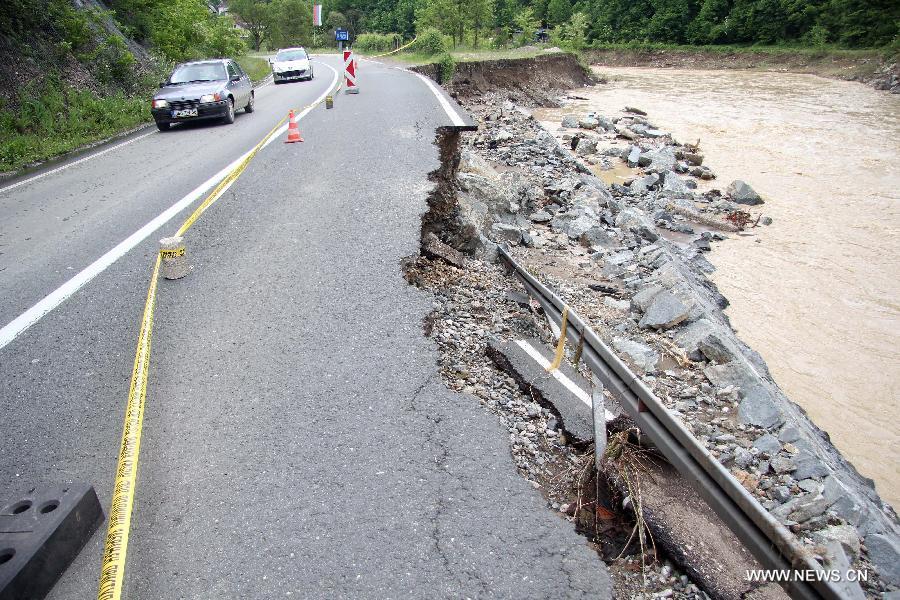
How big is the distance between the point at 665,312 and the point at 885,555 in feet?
11.3

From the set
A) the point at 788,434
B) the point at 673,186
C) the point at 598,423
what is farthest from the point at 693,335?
the point at 673,186

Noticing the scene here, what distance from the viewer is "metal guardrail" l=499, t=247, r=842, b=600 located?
2.12 meters

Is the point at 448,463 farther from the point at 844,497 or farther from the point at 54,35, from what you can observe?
the point at 54,35

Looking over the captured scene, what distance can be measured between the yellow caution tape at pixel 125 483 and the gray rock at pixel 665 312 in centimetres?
536

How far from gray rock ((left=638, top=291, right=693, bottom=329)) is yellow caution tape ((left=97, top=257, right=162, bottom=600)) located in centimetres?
536

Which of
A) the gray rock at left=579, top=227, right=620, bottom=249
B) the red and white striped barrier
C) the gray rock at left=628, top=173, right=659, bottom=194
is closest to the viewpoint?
the gray rock at left=579, top=227, right=620, bottom=249

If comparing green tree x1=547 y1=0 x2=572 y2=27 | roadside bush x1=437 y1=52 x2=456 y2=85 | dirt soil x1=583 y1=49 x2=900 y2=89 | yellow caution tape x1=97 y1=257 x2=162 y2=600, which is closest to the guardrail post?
yellow caution tape x1=97 y1=257 x2=162 y2=600

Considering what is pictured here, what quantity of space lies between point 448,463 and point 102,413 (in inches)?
92.8

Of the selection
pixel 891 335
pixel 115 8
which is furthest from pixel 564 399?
pixel 115 8

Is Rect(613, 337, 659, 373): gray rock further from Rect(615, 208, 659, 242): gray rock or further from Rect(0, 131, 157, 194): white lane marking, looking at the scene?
Rect(0, 131, 157, 194): white lane marking

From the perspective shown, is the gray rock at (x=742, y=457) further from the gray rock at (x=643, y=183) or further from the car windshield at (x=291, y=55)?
the car windshield at (x=291, y=55)

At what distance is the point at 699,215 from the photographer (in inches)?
494

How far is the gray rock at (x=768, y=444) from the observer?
459cm

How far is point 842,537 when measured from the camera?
3672 mm
